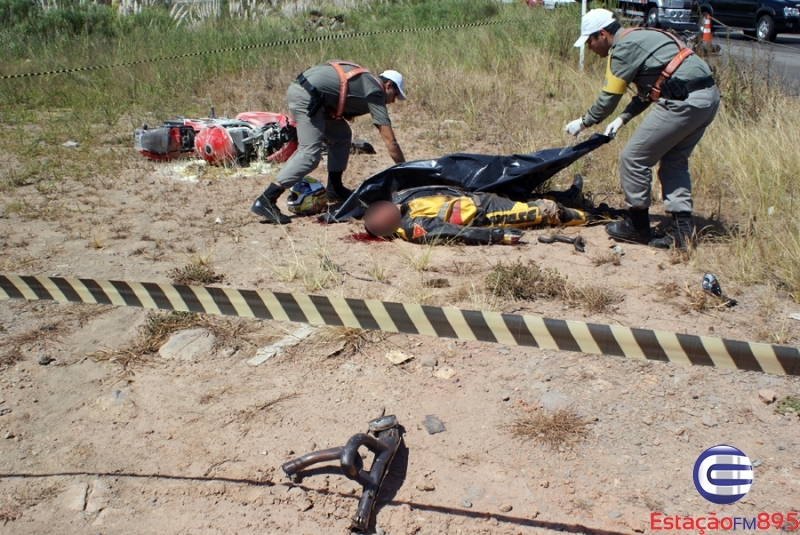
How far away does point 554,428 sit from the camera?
3.26 meters

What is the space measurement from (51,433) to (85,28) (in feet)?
37.9

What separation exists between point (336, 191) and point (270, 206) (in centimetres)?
90

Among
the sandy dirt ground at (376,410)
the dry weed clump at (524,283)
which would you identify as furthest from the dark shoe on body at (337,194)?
the dry weed clump at (524,283)

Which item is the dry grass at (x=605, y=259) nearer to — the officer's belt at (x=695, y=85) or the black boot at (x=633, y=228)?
the black boot at (x=633, y=228)

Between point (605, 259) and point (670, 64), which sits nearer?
point (670, 64)

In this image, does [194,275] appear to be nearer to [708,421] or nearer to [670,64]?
[708,421]

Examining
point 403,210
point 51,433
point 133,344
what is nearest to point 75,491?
point 51,433

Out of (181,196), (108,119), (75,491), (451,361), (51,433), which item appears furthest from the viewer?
(108,119)

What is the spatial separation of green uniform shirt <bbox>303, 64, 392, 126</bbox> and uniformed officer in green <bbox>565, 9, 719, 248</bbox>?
58.7 inches

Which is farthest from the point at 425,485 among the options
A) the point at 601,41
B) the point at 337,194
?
the point at 337,194

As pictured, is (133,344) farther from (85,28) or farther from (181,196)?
(85,28)

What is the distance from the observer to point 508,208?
563 cm

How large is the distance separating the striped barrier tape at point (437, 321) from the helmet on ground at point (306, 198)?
124 inches

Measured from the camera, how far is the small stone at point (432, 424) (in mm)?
3314
